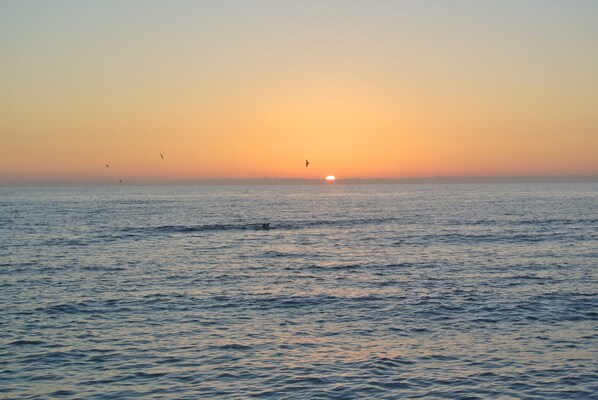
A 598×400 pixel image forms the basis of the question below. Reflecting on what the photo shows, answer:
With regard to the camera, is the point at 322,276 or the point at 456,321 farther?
the point at 322,276

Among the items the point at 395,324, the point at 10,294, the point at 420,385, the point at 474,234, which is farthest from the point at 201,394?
the point at 474,234

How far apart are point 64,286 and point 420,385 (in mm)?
28249

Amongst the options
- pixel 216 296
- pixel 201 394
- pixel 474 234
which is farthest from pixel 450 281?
pixel 474 234

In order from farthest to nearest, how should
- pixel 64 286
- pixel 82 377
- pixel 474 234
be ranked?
pixel 474 234 → pixel 64 286 → pixel 82 377

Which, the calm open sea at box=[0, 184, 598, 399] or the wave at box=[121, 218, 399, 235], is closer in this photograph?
the calm open sea at box=[0, 184, 598, 399]

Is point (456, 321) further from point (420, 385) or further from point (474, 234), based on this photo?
point (474, 234)

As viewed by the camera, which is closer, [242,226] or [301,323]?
[301,323]

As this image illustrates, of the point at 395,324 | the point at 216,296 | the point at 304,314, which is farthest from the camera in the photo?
the point at 216,296

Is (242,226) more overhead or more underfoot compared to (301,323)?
more overhead

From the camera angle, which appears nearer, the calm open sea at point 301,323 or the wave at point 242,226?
the calm open sea at point 301,323

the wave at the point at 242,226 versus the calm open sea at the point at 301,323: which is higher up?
the wave at the point at 242,226

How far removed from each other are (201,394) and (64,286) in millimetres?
23697

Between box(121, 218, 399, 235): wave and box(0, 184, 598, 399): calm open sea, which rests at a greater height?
box(121, 218, 399, 235): wave

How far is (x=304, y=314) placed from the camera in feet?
103
